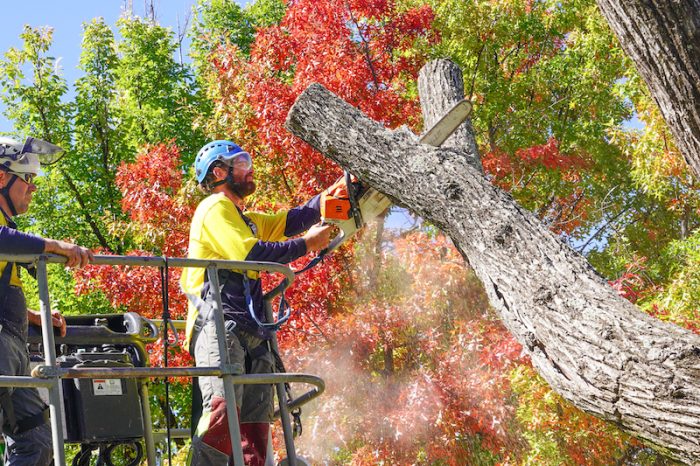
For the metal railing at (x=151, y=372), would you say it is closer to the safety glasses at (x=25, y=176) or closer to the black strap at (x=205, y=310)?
the black strap at (x=205, y=310)

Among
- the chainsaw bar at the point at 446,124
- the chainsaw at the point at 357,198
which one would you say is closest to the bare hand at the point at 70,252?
the chainsaw at the point at 357,198

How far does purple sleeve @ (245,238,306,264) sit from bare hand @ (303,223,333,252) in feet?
0.56

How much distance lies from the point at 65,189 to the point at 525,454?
414 inches

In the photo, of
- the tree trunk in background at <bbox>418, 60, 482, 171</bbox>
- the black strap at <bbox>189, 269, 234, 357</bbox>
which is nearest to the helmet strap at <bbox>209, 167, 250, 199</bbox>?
the black strap at <bbox>189, 269, 234, 357</bbox>

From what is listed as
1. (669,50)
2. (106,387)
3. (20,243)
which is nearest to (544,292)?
(669,50)

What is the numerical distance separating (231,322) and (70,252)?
97 centimetres

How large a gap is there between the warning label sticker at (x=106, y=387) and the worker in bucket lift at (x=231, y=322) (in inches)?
15.4

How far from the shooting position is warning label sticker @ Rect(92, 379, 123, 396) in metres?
4.48

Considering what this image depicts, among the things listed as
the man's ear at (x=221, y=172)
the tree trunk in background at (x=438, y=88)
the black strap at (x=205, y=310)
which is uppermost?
the tree trunk in background at (x=438, y=88)

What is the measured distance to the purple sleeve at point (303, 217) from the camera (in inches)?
226

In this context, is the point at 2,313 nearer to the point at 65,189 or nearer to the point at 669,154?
the point at 669,154

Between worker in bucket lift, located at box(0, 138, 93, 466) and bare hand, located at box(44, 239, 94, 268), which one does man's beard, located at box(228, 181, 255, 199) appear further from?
bare hand, located at box(44, 239, 94, 268)

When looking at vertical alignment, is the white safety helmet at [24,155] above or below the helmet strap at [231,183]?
above

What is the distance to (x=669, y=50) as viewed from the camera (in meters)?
3.71
